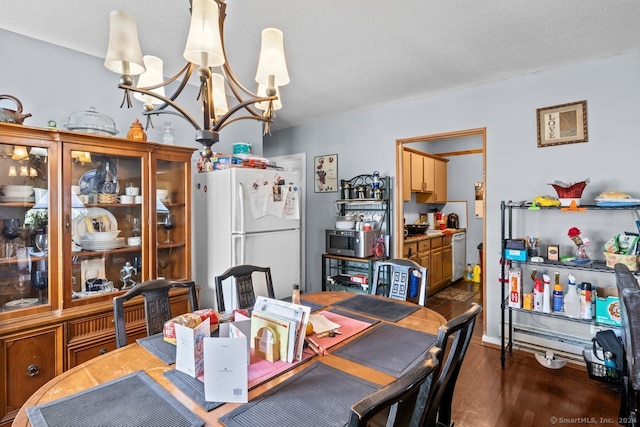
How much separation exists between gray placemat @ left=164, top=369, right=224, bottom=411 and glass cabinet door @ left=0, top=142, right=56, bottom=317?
1.43m

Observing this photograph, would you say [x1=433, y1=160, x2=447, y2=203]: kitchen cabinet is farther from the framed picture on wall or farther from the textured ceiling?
the textured ceiling

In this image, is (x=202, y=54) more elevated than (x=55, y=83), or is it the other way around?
(x=55, y=83)

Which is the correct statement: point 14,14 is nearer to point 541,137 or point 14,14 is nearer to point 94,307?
point 94,307

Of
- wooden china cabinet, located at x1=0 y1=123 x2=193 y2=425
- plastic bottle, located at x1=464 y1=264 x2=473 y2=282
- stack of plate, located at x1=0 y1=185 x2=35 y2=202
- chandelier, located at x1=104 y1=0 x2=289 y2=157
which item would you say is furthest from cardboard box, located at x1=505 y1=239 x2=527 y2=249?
stack of plate, located at x1=0 y1=185 x2=35 y2=202

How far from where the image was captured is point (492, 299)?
310 centimetres

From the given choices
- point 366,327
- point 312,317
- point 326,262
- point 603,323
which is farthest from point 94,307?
point 603,323

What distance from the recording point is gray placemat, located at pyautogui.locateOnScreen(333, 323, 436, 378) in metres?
1.26

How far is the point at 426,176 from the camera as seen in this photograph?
15.9 feet

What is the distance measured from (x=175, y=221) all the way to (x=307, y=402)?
2.18m

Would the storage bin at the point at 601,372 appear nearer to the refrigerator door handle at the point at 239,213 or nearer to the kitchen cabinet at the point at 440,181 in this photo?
the refrigerator door handle at the point at 239,213

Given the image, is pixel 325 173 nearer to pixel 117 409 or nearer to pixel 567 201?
pixel 567 201

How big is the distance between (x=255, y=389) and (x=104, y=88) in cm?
260

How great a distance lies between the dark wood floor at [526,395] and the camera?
2.00 metres

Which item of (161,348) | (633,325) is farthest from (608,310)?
(161,348)
